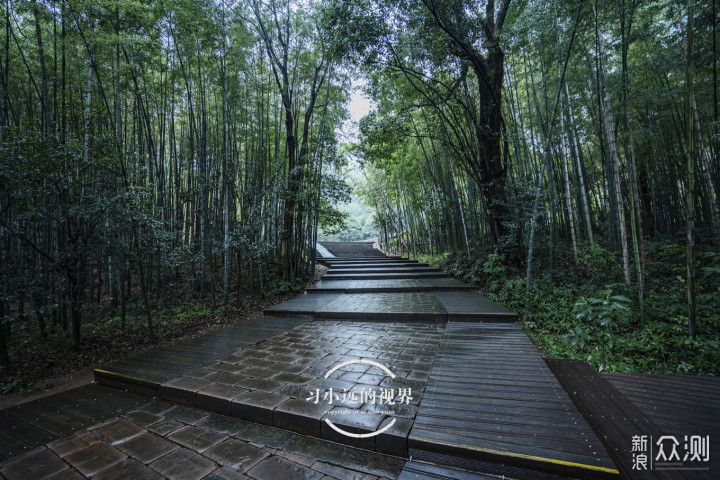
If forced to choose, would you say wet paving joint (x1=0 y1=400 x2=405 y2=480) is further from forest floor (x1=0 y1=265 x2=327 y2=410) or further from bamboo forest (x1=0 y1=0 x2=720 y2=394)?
bamboo forest (x1=0 y1=0 x2=720 y2=394)

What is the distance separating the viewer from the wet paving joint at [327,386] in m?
1.39

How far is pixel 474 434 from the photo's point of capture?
1253 mm

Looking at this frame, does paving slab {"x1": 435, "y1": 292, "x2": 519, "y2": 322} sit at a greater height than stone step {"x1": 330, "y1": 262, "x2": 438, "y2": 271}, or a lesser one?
lesser

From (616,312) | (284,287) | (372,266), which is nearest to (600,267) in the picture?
(616,312)

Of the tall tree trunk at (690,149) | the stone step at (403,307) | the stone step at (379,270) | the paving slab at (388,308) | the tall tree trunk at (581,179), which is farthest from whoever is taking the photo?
the stone step at (379,270)

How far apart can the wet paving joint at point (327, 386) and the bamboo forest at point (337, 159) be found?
1.51 m

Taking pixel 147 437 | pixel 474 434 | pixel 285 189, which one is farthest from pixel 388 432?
pixel 285 189

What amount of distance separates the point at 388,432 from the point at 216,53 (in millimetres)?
5821

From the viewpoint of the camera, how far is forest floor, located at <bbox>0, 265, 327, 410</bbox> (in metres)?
2.33

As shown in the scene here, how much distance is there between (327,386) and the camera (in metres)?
1.76

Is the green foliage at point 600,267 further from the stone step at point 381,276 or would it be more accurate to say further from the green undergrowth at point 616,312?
the stone step at point 381,276

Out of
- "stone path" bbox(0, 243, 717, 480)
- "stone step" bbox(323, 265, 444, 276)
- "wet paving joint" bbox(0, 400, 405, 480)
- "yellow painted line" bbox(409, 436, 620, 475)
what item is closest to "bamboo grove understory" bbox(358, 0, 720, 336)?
"stone step" bbox(323, 265, 444, 276)

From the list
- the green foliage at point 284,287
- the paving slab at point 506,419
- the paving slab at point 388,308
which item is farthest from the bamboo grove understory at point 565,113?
the green foliage at point 284,287

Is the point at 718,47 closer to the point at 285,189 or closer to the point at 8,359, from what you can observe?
the point at 285,189
